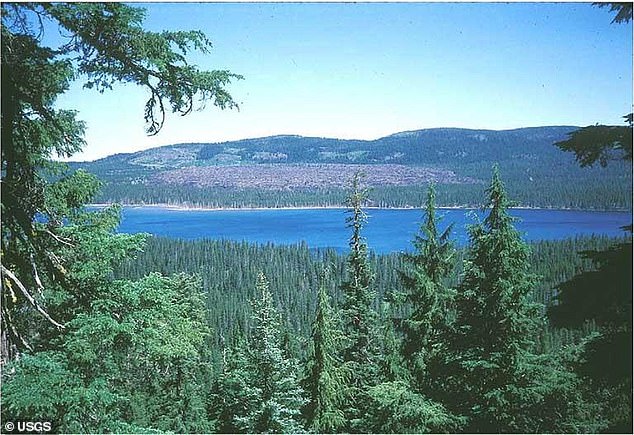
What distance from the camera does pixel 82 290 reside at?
520 centimetres

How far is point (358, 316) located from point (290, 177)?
460 feet

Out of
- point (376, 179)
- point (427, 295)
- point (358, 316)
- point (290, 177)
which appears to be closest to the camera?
point (427, 295)

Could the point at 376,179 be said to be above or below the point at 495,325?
above

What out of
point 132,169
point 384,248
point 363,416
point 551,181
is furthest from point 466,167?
point 363,416

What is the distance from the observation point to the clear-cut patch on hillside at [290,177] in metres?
116

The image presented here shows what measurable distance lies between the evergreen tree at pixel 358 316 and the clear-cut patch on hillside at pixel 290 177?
99357 millimetres

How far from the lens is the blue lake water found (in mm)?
72625

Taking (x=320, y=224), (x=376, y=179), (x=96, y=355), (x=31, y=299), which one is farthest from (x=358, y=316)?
(x=376, y=179)

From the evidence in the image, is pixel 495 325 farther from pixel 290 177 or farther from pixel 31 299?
pixel 290 177

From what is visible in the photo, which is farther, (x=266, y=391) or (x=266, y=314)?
(x=266, y=314)

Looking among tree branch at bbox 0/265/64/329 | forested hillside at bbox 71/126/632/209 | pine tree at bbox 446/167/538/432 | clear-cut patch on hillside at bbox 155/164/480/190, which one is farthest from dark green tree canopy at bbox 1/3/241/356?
clear-cut patch on hillside at bbox 155/164/480/190

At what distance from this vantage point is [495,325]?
7.66m

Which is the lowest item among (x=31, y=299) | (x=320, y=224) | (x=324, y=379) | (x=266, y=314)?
(x=320, y=224)

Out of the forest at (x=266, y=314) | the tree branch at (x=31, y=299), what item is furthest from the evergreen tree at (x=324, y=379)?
the tree branch at (x=31, y=299)
